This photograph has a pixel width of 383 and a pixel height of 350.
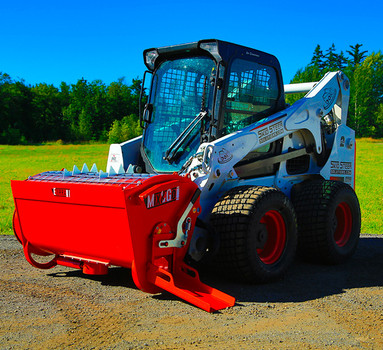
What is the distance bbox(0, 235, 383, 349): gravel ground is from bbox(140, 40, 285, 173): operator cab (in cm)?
155

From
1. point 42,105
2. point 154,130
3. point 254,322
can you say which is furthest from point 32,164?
point 42,105

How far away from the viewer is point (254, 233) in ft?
16.1

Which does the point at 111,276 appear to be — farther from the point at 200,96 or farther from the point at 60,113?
the point at 60,113

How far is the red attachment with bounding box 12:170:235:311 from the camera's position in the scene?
14.1 feet

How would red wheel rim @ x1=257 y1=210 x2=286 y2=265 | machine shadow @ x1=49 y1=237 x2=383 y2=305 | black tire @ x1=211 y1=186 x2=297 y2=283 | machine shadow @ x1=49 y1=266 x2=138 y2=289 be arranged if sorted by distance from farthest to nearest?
1. red wheel rim @ x1=257 y1=210 x2=286 y2=265
2. machine shadow @ x1=49 y1=266 x2=138 y2=289
3. black tire @ x1=211 y1=186 x2=297 y2=283
4. machine shadow @ x1=49 y1=237 x2=383 y2=305

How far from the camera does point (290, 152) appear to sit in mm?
6332

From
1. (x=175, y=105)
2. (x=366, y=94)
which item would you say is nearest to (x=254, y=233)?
(x=175, y=105)

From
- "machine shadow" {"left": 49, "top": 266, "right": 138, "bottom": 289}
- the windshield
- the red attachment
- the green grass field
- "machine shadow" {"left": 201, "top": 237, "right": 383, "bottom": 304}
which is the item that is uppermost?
the windshield

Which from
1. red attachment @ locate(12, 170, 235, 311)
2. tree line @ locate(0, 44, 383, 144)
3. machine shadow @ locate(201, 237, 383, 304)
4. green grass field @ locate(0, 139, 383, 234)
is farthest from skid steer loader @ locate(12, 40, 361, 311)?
tree line @ locate(0, 44, 383, 144)

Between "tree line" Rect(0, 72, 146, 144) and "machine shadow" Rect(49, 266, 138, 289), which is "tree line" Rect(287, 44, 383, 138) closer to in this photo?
"tree line" Rect(0, 72, 146, 144)

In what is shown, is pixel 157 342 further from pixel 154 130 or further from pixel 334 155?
pixel 334 155

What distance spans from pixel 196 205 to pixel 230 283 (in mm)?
1032

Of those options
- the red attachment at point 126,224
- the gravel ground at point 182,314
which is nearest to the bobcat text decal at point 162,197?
the red attachment at point 126,224

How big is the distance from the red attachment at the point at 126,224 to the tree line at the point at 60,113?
196ft
